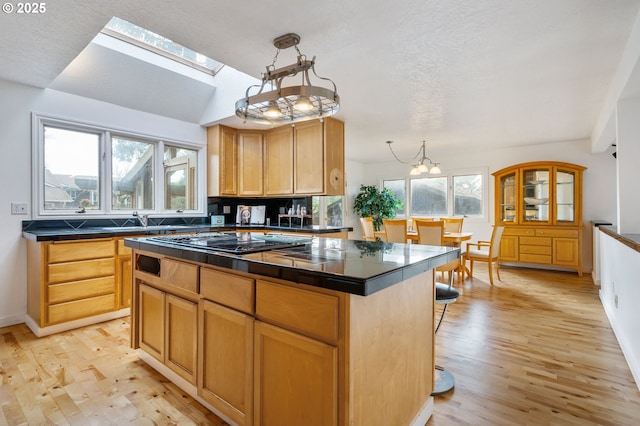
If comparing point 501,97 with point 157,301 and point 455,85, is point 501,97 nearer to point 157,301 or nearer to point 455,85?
point 455,85

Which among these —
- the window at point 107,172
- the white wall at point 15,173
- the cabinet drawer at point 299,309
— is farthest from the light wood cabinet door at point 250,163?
the cabinet drawer at point 299,309

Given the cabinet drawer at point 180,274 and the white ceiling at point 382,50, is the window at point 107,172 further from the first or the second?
the cabinet drawer at point 180,274

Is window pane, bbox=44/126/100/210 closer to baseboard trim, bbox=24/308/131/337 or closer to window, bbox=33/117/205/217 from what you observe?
window, bbox=33/117/205/217

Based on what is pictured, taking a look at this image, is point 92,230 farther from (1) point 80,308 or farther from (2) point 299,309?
(2) point 299,309

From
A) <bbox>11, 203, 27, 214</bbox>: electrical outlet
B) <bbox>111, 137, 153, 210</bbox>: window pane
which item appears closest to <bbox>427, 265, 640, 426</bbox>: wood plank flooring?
<bbox>111, 137, 153, 210</bbox>: window pane

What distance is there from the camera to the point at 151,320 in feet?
7.00

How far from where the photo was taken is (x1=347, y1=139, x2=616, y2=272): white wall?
209 inches

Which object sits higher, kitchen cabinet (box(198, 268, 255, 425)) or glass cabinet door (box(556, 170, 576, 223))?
glass cabinet door (box(556, 170, 576, 223))

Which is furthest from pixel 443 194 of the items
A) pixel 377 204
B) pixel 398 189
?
pixel 377 204

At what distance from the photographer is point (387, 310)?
1340 mm

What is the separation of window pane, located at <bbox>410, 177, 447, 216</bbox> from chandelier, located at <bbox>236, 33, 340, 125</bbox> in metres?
5.67

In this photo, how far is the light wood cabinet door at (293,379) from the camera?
1154 millimetres

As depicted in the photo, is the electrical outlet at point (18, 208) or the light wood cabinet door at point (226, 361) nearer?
the light wood cabinet door at point (226, 361)

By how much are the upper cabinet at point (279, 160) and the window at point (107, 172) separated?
370 millimetres
